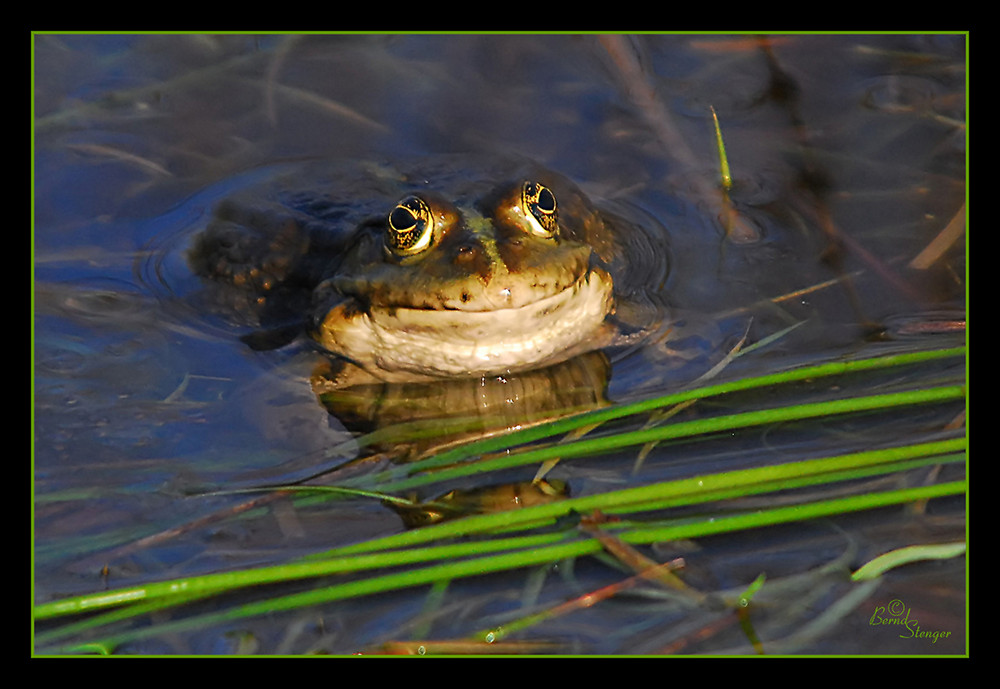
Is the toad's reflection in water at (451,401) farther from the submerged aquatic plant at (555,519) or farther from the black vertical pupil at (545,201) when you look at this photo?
the black vertical pupil at (545,201)

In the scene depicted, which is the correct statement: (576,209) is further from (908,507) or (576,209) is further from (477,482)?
(908,507)

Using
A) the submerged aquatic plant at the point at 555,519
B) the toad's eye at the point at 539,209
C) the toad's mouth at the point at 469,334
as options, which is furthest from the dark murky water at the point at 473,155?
the toad's eye at the point at 539,209

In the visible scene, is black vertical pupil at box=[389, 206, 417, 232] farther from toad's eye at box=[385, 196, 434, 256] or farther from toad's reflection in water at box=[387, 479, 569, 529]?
toad's reflection in water at box=[387, 479, 569, 529]

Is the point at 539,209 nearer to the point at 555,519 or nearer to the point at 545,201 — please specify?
the point at 545,201

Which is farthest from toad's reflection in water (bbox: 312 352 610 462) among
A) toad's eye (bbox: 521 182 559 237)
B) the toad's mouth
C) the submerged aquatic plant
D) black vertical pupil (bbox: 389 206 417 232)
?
black vertical pupil (bbox: 389 206 417 232)

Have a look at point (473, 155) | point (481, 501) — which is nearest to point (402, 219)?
point (481, 501)
